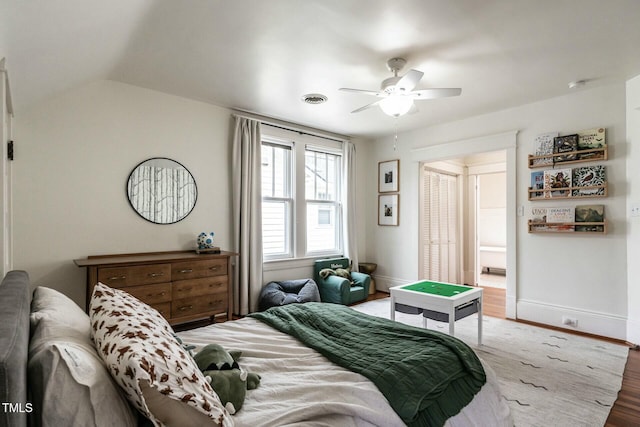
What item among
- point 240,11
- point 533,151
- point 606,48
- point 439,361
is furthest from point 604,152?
point 240,11

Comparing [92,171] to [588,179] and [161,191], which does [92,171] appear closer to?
[161,191]

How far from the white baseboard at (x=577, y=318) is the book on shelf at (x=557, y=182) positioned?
1.28m

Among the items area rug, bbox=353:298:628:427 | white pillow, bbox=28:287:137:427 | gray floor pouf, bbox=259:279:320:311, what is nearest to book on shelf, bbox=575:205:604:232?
area rug, bbox=353:298:628:427

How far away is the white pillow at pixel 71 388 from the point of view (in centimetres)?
79

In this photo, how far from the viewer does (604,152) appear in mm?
3438

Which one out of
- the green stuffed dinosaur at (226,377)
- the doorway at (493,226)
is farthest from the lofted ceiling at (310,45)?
the doorway at (493,226)

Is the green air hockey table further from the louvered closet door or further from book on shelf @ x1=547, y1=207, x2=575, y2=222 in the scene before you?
the louvered closet door

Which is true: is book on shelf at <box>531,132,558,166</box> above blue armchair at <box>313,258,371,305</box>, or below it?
above

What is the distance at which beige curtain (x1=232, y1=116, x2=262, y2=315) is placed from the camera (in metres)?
4.11

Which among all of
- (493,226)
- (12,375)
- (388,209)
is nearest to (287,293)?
(388,209)

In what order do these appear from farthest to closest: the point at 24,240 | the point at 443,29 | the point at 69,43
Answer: the point at 24,240 < the point at 443,29 < the point at 69,43

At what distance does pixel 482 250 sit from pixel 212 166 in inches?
248

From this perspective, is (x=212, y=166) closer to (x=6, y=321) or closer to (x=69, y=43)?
(x=69, y=43)

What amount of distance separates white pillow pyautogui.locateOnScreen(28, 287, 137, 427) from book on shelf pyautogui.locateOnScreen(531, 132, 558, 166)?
174 inches
